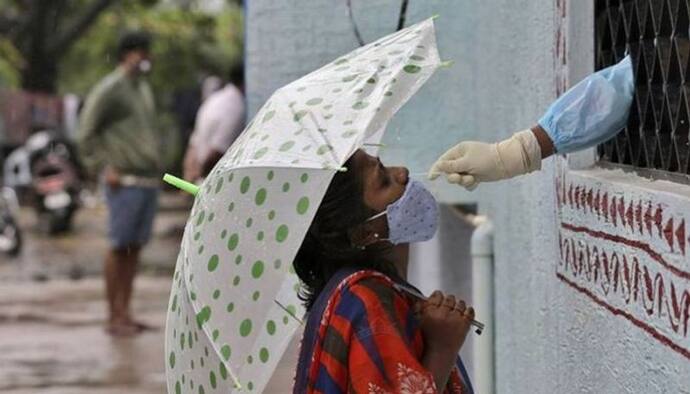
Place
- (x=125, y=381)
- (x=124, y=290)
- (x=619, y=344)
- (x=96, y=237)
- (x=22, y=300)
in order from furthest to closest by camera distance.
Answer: (x=96, y=237)
(x=22, y=300)
(x=124, y=290)
(x=125, y=381)
(x=619, y=344)

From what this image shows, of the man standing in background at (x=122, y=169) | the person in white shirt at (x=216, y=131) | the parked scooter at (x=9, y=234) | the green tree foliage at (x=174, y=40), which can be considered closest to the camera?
the man standing in background at (x=122, y=169)

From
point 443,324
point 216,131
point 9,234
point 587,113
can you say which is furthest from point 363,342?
point 9,234

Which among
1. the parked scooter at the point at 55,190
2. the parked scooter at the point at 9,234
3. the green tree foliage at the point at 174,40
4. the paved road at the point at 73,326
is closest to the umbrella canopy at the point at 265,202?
the paved road at the point at 73,326

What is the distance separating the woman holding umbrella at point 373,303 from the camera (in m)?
3.31

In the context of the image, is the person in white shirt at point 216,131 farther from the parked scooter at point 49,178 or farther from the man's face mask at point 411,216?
the man's face mask at point 411,216

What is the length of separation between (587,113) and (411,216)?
54cm

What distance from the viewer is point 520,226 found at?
17.9ft

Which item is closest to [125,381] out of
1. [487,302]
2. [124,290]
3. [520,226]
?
[124,290]

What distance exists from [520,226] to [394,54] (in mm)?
2023

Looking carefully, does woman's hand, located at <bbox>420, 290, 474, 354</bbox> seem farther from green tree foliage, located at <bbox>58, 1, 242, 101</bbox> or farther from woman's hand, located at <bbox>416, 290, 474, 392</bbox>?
green tree foliage, located at <bbox>58, 1, 242, 101</bbox>

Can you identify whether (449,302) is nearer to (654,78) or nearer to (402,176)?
(402,176)

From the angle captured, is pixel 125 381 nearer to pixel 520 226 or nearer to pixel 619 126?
pixel 520 226

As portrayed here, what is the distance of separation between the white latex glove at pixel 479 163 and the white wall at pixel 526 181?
11.0 inches

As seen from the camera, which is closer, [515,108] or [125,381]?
[515,108]
